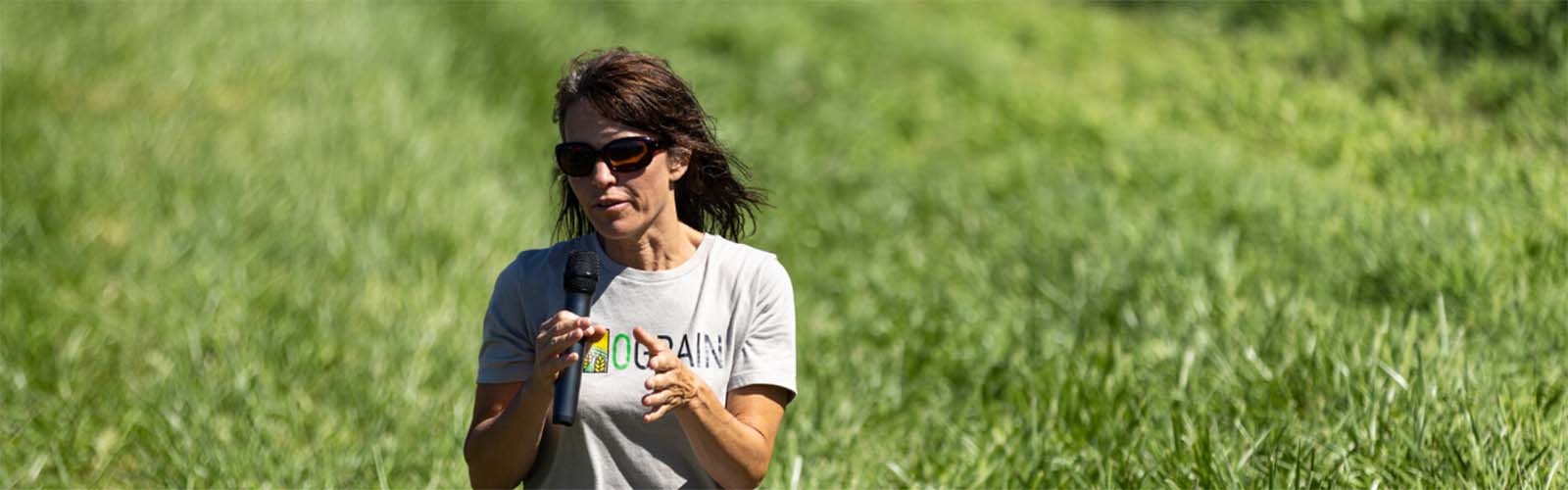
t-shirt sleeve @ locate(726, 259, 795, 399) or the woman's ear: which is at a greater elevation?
the woman's ear

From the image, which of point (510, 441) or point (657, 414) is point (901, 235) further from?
point (657, 414)

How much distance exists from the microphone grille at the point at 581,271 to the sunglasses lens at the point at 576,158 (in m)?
0.13

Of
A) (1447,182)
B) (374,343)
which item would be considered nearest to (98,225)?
(374,343)

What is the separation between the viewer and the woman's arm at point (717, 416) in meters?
1.98

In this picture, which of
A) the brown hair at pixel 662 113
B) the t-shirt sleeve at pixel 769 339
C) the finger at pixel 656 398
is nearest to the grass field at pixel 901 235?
the brown hair at pixel 662 113

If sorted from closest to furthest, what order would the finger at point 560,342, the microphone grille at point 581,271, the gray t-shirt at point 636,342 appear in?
the finger at point 560,342
the microphone grille at point 581,271
the gray t-shirt at point 636,342

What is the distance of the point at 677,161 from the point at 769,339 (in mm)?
328

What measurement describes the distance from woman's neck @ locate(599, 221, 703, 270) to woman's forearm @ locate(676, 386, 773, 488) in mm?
263

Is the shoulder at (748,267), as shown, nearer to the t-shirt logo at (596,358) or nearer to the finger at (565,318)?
the t-shirt logo at (596,358)

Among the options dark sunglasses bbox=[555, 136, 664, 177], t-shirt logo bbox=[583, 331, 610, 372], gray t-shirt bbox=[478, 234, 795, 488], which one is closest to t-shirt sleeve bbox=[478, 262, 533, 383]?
gray t-shirt bbox=[478, 234, 795, 488]

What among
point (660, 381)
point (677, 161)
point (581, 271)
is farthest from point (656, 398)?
point (677, 161)

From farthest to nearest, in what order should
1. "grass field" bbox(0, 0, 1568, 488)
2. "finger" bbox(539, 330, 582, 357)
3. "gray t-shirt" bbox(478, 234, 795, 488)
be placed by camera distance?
"grass field" bbox(0, 0, 1568, 488) → "gray t-shirt" bbox(478, 234, 795, 488) → "finger" bbox(539, 330, 582, 357)

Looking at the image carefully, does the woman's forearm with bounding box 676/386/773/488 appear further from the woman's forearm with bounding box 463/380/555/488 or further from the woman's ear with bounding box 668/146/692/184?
the woman's ear with bounding box 668/146/692/184

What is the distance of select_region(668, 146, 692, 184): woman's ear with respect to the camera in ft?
Result: 7.38
